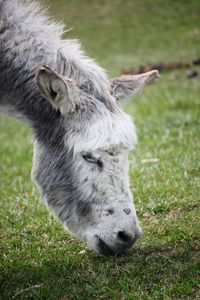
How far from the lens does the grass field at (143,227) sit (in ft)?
17.0

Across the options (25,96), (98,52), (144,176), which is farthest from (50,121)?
(98,52)

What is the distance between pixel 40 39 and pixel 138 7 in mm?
25711

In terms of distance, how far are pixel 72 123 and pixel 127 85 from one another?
0.76 m

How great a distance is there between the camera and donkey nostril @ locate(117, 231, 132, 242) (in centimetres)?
511

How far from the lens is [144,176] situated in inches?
339

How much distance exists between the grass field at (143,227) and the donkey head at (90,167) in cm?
36

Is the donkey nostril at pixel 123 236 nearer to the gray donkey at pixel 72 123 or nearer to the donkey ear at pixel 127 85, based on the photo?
the gray donkey at pixel 72 123

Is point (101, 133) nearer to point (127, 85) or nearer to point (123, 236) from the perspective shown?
point (127, 85)

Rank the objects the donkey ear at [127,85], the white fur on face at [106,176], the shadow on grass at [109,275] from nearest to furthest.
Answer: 1. the shadow on grass at [109,275]
2. the white fur on face at [106,176]
3. the donkey ear at [127,85]

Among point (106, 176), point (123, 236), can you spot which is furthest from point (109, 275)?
point (106, 176)

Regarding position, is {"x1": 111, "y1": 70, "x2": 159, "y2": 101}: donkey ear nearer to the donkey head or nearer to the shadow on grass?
the donkey head

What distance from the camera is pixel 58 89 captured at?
521 cm

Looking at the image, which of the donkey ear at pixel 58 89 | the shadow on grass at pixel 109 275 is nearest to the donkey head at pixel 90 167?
the donkey ear at pixel 58 89

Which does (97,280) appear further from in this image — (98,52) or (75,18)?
(75,18)
